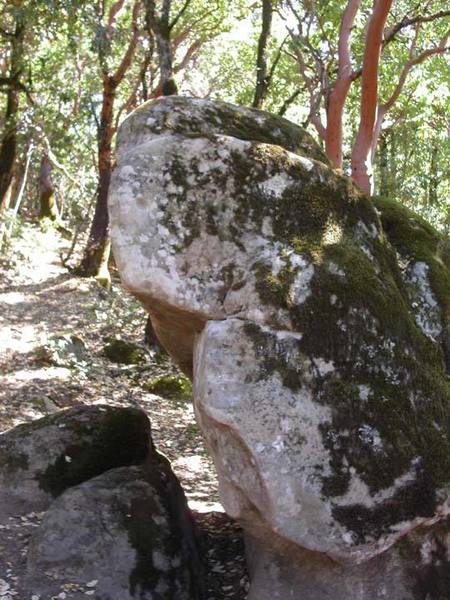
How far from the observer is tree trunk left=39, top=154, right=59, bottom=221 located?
952 inches

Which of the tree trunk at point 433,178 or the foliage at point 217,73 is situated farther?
the tree trunk at point 433,178

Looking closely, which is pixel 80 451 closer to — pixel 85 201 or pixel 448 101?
pixel 448 101

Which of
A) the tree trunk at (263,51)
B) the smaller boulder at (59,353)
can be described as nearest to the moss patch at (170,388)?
the smaller boulder at (59,353)

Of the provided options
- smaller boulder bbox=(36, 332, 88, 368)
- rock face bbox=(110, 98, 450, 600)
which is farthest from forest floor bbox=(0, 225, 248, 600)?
rock face bbox=(110, 98, 450, 600)

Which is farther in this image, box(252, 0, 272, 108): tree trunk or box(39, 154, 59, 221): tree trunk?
box(39, 154, 59, 221): tree trunk

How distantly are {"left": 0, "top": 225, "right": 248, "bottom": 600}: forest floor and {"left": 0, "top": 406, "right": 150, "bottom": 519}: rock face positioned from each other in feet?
1.21

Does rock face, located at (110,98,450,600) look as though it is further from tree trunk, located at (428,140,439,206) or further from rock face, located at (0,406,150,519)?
A: tree trunk, located at (428,140,439,206)

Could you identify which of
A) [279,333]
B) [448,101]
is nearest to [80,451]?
[279,333]

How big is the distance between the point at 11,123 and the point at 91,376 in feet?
24.7

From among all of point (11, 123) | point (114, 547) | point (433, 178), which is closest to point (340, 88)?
point (114, 547)

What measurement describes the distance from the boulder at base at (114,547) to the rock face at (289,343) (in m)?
0.72

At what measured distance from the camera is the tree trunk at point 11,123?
14.9m

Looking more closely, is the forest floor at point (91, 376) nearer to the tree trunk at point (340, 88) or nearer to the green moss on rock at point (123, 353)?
the green moss on rock at point (123, 353)

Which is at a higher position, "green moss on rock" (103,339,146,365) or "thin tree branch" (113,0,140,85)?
"thin tree branch" (113,0,140,85)
